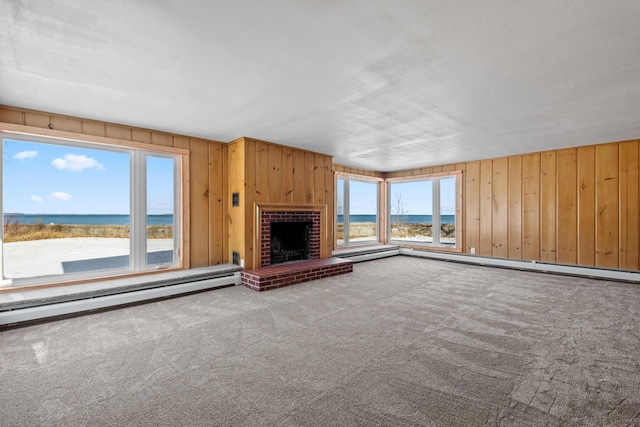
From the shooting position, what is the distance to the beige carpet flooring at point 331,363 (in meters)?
1.60

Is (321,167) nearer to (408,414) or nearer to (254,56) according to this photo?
(254,56)

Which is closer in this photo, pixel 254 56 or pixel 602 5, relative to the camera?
pixel 602 5

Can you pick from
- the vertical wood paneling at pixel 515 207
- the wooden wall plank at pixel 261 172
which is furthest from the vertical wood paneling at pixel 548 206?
the wooden wall plank at pixel 261 172

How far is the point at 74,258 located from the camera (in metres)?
3.89

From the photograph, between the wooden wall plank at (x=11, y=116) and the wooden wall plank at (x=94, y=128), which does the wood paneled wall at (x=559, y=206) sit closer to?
the wooden wall plank at (x=94, y=128)

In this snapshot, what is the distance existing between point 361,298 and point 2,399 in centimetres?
319

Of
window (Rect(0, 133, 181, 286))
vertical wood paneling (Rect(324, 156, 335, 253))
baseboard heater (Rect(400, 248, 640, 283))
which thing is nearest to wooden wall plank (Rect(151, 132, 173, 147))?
window (Rect(0, 133, 181, 286))

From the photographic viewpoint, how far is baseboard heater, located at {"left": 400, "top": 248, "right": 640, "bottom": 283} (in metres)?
4.70

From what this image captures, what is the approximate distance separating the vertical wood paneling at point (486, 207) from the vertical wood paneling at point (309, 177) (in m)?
3.82

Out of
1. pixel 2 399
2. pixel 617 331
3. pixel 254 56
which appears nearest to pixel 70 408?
pixel 2 399

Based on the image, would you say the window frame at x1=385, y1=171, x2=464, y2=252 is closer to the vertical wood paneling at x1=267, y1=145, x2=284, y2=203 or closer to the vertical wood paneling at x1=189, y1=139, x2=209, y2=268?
the vertical wood paneling at x1=267, y1=145, x2=284, y2=203

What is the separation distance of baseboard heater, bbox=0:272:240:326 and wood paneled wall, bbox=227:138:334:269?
0.66 metres

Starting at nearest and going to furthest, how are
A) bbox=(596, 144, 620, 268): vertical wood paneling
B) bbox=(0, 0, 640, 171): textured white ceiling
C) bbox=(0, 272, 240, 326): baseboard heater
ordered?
1. bbox=(0, 0, 640, 171): textured white ceiling
2. bbox=(0, 272, 240, 326): baseboard heater
3. bbox=(596, 144, 620, 268): vertical wood paneling

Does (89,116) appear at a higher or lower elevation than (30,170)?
higher
